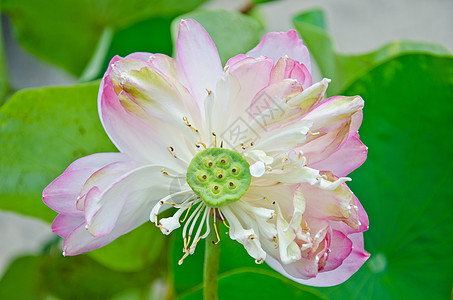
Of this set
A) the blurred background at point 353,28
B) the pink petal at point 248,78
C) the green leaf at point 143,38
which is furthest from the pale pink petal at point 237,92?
the blurred background at point 353,28

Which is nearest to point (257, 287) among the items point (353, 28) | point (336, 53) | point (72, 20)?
point (336, 53)

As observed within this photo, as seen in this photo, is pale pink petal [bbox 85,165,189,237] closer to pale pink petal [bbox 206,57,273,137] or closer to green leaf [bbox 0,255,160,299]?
pale pink petal [bbox 206,57,273,137]

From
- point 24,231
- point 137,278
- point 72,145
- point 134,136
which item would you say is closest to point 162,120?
point 134,136

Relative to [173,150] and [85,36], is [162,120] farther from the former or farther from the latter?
[85,36]

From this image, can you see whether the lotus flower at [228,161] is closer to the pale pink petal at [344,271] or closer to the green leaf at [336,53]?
the pale pink petal at [344,271]

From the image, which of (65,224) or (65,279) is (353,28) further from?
(65,224)
